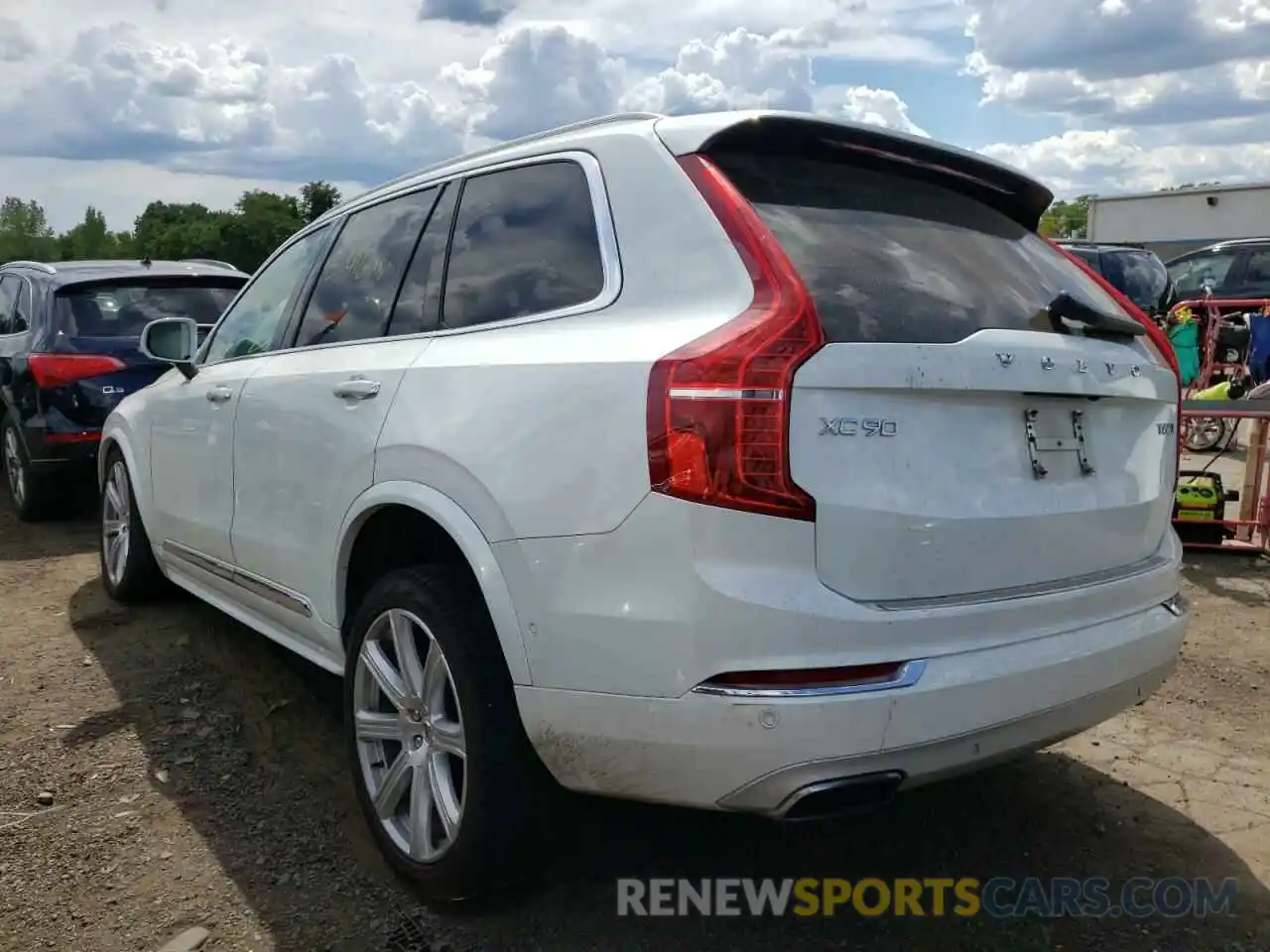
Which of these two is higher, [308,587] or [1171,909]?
[308,587]

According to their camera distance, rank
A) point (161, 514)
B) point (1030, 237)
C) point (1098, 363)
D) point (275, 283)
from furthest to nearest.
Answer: point (161, 514) → point (275, 283) → point (1030, 237) → point (1098, 363)

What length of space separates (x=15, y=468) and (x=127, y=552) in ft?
9.66

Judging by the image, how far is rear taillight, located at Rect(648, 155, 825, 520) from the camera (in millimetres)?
2125

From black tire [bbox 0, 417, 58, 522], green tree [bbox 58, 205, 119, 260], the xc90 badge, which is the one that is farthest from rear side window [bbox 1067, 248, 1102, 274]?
green tree [bbox 58, 205, 119, 260]

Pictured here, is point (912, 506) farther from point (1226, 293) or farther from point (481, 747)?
point (1226, 293)

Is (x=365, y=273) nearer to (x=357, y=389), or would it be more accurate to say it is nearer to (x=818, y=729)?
(x=357, y=389)

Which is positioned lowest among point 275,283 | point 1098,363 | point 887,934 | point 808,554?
point 887,934

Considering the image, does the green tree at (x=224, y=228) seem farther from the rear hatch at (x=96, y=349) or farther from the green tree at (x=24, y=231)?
A: the rear hatch at (x=96, y=349)

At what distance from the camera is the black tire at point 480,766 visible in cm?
251

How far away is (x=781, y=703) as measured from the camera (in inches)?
83.4

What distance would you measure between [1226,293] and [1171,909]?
1396 centimetres

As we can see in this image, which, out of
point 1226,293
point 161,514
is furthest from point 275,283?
point 1226,293

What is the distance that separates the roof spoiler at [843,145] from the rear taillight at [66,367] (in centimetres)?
544

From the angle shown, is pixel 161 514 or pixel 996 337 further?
pixel 161 514
